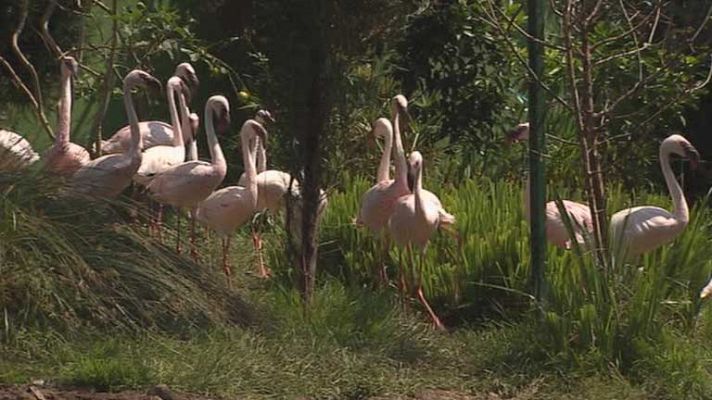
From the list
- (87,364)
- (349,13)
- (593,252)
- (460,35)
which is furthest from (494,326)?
(460,35)

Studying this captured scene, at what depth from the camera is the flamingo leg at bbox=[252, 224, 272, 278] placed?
388 inches

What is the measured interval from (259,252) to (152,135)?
5.49 ft

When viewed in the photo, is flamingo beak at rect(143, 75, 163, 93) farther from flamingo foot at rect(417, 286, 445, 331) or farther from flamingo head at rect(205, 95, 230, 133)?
flamingo foot at rect(417, 286, 445, 331)

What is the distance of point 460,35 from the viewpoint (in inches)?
457

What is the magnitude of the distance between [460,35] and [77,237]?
4.90 m

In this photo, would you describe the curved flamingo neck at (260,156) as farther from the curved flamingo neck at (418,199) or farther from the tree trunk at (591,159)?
the tree trunk at (591,159)

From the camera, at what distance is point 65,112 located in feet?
34.5

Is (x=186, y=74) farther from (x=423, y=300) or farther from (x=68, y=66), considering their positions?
(x=423, y=300)

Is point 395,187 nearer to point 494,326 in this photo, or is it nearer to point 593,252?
point 494,326

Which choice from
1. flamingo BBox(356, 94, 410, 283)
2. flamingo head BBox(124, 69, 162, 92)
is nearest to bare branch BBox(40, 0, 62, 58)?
flamingo head BBox(124, 69, 162, 92)

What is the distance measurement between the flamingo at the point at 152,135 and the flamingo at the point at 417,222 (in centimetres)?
252

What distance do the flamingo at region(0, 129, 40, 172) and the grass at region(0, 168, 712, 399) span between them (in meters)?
0.26

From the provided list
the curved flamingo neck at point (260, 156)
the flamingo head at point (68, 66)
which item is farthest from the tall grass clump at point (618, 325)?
the flamingo head at point (68, 66)

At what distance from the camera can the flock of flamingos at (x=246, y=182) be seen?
29.0 ft
